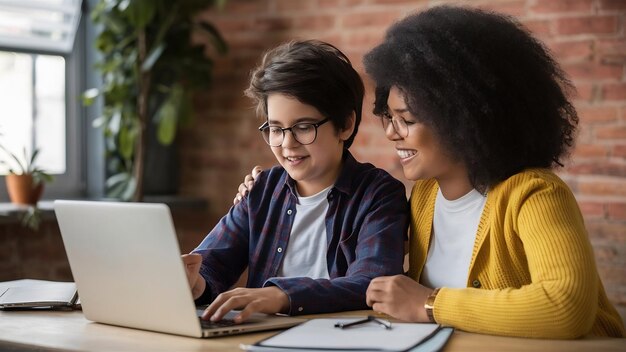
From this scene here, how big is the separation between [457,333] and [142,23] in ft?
8.41

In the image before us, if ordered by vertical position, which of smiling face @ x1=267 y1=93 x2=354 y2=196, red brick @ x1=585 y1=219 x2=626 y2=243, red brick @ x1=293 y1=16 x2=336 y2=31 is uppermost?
red brick @ x1=293 y1=16 x2=336 y2=31

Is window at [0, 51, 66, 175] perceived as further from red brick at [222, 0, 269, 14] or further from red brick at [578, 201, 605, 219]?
red brick at [578, 201, 605, 219]

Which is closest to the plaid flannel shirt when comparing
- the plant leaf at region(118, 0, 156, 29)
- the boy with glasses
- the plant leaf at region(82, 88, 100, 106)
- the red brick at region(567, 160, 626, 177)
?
the boy with glasses

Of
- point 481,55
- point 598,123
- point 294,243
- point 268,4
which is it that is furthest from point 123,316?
point 268,4

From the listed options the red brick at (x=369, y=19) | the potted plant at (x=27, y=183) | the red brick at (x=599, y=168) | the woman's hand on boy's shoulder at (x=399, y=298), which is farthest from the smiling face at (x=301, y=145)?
the potted plant at (x=27, y=183)

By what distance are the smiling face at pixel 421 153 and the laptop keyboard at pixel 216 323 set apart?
21.2 inches

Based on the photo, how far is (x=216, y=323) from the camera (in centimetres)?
158

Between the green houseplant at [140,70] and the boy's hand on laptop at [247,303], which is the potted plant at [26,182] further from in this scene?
the boy's hand on laptop at [247,303]

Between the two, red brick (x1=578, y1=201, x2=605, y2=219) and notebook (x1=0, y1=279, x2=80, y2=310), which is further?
red brick (x1=578, y1=201, x2=605, y2=219)

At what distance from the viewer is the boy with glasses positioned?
1951mm

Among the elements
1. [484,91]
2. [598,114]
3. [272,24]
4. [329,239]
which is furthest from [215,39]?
[484,91]

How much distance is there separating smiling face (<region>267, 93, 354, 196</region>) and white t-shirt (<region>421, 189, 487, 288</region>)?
282 mm

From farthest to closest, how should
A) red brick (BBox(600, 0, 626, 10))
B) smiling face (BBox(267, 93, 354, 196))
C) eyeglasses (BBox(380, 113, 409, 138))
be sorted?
red brick (BBox(600, 0, 626, 10)) → smiling face (BBox(267, 93, 354, 196)) → eyeglasses (BBox(380, 113, 409, 138))

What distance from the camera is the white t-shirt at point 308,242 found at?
202 cm
